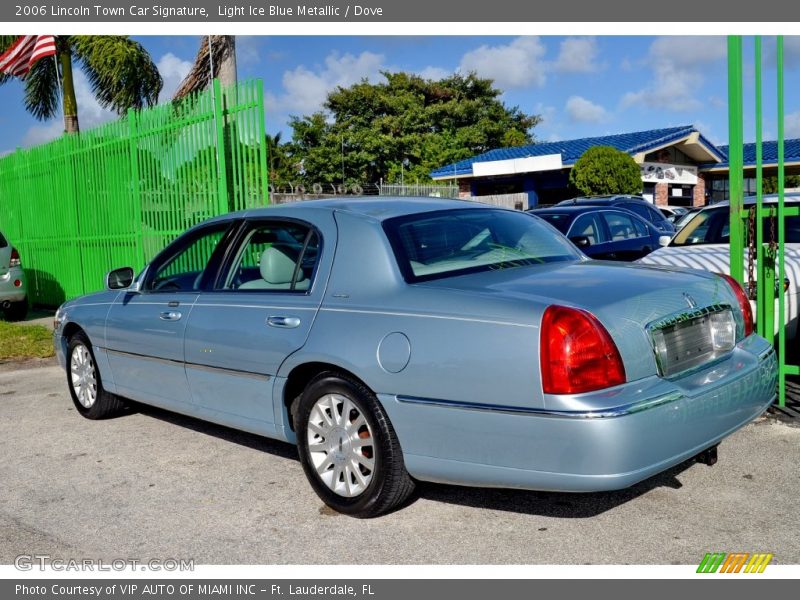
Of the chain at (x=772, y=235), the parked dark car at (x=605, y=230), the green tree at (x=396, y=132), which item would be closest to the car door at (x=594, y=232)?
the parked dark car at (x=605, y=230)

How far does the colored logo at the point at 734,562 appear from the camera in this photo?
332 centimetres

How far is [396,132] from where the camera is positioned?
39.2 m

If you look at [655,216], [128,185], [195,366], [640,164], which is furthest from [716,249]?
[640,164]

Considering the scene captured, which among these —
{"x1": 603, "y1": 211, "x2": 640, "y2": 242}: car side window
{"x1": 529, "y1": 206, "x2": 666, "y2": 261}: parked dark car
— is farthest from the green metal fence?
{"x1": 603, "y1": 211, "x2": 640, "y2": 242}: car side window

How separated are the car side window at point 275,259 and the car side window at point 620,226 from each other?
7.36 metres

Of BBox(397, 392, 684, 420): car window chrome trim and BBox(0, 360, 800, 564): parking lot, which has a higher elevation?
BBox(397, 392, 684, 420): car window chrome trim

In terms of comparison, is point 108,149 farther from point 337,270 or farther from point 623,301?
point 623,301

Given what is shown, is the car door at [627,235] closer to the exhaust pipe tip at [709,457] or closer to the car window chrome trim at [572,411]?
the exhaust pipe tip at [709,457]

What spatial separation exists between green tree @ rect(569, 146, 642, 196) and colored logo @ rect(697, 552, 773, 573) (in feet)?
70.3

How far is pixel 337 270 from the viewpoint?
4.18m

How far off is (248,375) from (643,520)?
2.15 metres

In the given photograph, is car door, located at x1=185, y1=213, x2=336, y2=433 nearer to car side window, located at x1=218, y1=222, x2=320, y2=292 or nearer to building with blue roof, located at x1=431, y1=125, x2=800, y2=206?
car side window, located at x1=218, y1=222, x2=320, y2=292
